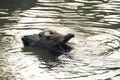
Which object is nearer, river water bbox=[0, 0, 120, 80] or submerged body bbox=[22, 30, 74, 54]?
river water bbox=[0, 0, 120, 80]

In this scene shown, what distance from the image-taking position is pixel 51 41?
11.6m

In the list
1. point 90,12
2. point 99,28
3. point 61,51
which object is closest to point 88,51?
point 61,51

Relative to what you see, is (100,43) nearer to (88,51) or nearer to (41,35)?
(88,51)

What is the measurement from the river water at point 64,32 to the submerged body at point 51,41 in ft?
0.73

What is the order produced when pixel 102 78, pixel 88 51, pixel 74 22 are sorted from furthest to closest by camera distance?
1. pixel 74 22
2. pixel 88 51
3. pixel 102 78

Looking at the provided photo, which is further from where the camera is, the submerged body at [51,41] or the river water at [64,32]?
the submerged body at [51,41]

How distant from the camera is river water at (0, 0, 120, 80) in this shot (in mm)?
9977

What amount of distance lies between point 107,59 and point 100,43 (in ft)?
4.99

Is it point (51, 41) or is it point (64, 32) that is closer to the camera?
point (51, 41)

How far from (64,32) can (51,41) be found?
201 centimetres

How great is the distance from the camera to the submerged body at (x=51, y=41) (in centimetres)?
1145

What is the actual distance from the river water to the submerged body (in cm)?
22

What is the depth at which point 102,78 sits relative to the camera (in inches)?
374

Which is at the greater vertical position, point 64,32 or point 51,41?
point 51,41
